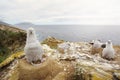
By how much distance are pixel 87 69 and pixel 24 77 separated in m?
3.32

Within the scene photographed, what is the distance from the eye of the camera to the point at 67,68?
10977mm

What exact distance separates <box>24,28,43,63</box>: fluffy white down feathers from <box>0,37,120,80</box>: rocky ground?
42 cm

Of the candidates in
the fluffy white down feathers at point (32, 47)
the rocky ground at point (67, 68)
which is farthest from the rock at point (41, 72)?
the fluffy white down feathers at point (32, 47)

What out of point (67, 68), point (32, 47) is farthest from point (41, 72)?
point (67, 68)

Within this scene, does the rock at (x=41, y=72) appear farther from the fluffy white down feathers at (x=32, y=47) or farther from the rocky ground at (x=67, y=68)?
the fluffy white down feathers at (x=32, y=47)

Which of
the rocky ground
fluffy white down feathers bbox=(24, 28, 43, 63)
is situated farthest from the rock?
fluffy white down feathers bbox=(24, 28, 43, 63)

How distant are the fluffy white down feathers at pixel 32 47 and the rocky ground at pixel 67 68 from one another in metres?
0.42

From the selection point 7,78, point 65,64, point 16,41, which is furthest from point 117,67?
point 16,41

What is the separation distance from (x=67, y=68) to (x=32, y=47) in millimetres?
2293

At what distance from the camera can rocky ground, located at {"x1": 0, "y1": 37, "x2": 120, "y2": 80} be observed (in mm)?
10141

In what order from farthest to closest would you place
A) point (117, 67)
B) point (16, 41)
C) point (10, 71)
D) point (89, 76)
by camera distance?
point (16, 41), point (10, 71), point (117, 67), point (89, 76)

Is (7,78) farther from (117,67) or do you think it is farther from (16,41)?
(16,41)

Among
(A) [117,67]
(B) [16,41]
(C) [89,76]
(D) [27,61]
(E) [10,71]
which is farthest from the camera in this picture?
(B) [16,41]

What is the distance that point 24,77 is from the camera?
10.4 metres
